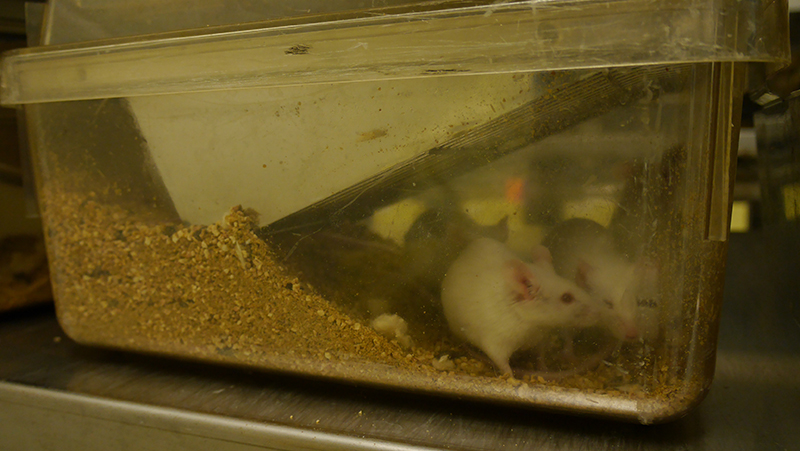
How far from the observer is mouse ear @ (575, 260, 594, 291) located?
410 mm

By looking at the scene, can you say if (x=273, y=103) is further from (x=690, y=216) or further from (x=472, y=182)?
(x=690, y=216)

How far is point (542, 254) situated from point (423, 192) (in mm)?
118

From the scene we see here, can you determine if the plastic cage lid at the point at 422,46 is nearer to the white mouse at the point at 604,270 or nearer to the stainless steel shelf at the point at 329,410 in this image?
the white mouse at the point at 604,270

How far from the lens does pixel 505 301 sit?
17.2 inches

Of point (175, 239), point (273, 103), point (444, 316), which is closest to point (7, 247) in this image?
point (175, 239)

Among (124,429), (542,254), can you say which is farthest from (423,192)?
(124,429)

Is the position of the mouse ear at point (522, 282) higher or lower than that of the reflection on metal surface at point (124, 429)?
higher

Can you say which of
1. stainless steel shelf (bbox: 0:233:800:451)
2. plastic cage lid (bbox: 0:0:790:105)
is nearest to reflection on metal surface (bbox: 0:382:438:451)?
stainless steel shelf (bbox: 0:233:800:451)

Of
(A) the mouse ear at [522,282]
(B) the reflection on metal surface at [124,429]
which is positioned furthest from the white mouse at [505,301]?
(B) the reflection on metal surface at [124,429]

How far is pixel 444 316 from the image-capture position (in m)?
0.46

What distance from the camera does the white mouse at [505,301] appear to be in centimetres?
42

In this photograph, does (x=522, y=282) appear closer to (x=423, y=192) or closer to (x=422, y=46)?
(x=423, y=192)

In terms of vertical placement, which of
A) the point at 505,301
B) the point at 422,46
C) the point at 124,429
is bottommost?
the point at 124,429

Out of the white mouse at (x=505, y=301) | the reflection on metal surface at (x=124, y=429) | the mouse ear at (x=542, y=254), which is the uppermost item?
the mouse ear at (x=542, y=254)
